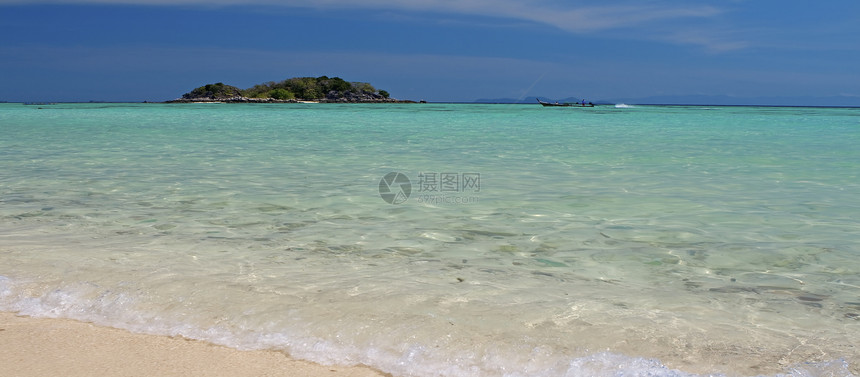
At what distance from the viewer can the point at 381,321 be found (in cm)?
349

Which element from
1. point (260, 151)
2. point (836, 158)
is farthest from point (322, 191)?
point (836, 158)

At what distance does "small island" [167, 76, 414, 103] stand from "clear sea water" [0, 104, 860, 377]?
159m

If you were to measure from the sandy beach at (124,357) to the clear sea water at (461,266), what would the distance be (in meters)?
0.12

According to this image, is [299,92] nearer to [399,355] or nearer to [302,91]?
[302,91]

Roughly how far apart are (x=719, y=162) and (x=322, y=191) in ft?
27.7

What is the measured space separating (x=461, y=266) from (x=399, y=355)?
→ 5.66 ft

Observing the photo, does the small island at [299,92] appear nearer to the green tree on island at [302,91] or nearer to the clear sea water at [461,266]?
the green tree on island at [302,91]

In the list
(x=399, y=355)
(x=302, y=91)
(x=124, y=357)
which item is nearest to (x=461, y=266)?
(x=399, y=355)

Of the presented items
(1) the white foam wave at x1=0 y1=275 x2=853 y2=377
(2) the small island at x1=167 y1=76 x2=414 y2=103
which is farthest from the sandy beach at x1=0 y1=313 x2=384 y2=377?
(2) the small island at x1=167 y1=76 x2=414 y2=103

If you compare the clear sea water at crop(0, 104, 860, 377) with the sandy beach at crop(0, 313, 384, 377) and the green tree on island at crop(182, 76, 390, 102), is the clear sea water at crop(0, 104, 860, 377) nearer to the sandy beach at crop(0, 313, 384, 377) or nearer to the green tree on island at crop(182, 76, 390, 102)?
the sandy beach at crop(0, 313, 384, 377)

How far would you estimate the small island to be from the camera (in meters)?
168

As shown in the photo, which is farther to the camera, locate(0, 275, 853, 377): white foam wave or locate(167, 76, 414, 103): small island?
locate(167, 76, 414, 103): small island

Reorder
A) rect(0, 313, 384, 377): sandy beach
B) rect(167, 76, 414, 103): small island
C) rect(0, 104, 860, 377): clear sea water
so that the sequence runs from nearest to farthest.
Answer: rect(0, 313, 384, 377): sandy beach < rect(0, 104, 860, 377): clear sea water < rect(167, 76, 414, 103): small island

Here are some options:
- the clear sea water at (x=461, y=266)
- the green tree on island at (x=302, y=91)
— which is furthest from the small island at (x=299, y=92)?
the clear sea water at (x=461, y=266)
